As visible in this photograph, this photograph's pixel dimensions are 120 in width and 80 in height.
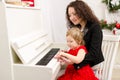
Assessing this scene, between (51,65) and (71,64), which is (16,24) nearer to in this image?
(51,65)

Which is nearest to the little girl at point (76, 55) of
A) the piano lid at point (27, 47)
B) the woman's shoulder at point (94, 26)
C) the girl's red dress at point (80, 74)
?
the girl's red dress at point (80, 74)

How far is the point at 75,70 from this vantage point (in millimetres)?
1478

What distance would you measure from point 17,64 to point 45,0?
148 centimetres

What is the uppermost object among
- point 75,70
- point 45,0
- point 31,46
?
point 45,0

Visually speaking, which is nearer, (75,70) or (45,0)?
(75,70)

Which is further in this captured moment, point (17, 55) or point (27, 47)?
point (27, 47)

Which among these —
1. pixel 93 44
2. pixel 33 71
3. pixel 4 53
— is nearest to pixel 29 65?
pixel 33 71

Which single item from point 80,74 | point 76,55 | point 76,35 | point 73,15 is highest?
point 73,15

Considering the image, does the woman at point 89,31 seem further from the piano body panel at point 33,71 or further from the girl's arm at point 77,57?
the piano body panel at point 33,71

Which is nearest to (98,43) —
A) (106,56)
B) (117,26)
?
(106,56)

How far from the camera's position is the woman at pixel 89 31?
1.47 meters

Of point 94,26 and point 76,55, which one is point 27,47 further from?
point 94,26

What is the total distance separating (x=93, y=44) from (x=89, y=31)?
0.35 feet

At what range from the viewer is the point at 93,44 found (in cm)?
147
